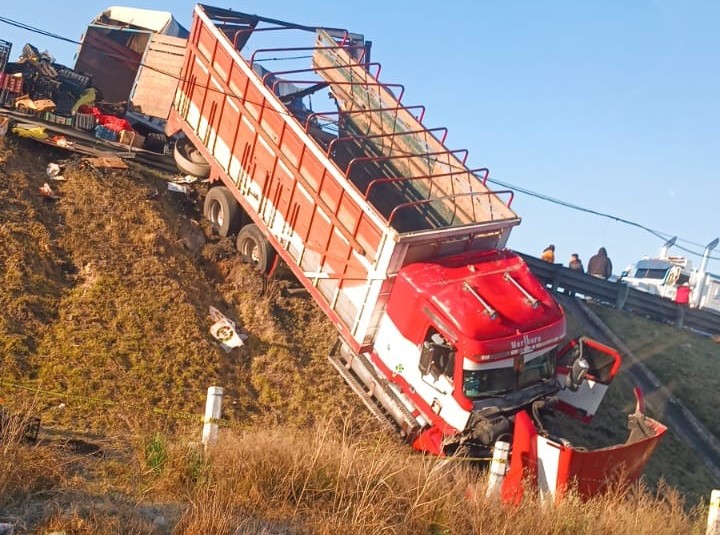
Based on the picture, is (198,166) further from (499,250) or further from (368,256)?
(499,250)

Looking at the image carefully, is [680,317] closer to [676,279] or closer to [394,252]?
[676,279]

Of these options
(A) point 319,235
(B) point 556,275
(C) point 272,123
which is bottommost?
(A) point 319,235

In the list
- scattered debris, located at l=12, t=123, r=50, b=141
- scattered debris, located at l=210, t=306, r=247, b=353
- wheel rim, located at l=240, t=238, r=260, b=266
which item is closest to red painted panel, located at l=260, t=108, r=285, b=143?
wheel rim, located at l=240, t=238, r=260, b=266

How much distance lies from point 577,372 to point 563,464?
2224 mm

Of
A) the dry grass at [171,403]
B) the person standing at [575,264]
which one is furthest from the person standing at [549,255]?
the dry grass at [171,403]

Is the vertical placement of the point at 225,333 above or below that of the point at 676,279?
below

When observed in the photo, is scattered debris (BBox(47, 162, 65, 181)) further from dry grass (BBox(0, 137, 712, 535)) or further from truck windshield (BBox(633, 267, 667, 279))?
truck windshield (BBox(633, 267, 667, 279))

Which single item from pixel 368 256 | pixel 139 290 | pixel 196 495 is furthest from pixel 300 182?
pixel 196 495

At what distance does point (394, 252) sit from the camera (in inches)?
417

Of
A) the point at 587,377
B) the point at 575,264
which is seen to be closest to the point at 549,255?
the point at 575,264

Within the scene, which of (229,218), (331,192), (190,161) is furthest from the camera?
(190,161)

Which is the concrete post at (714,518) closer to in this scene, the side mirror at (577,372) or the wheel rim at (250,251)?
the side mirror at (577,372)

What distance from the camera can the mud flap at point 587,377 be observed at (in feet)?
37.2

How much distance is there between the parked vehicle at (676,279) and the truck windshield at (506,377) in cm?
970
